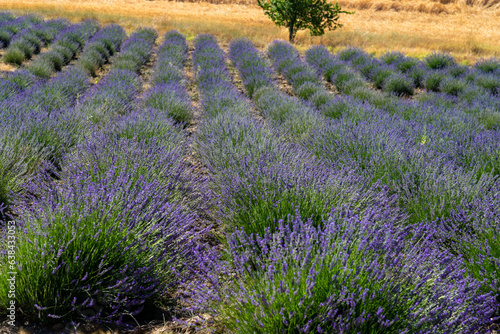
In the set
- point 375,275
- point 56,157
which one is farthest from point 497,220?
point 56,157

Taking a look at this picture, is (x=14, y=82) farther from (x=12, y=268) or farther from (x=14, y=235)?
(x=12, y=268)

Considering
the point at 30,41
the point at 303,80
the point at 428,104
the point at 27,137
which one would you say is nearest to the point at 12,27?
the point at 30,41

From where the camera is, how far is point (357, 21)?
1049 inches

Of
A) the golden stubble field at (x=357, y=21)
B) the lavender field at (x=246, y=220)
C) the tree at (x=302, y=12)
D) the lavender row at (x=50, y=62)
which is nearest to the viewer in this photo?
the lavender field at (x=246, y=220)

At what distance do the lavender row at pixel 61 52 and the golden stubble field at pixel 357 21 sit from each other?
4.55 metres

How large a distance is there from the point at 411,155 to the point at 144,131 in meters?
2.50

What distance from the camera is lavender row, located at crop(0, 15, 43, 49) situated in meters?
9.39

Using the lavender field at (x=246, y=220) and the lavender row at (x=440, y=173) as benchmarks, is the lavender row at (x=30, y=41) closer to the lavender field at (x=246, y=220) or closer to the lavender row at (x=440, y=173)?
the lavender field at (x=246, y=220)

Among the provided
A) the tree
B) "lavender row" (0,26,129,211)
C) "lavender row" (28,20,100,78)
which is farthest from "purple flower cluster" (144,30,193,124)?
the tree

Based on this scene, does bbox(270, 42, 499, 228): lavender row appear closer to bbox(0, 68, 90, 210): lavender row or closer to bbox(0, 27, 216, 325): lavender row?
bbox(0, 27, 216, 325): lavender row

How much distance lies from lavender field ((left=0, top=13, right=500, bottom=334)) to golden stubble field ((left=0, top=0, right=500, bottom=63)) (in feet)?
33.2

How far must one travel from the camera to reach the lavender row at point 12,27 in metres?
9.39

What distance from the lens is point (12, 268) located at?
1644 millimetres

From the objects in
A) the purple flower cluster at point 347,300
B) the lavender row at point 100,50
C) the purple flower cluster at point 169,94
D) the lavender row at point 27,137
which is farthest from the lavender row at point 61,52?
the purple flower cluster at point 347,300
